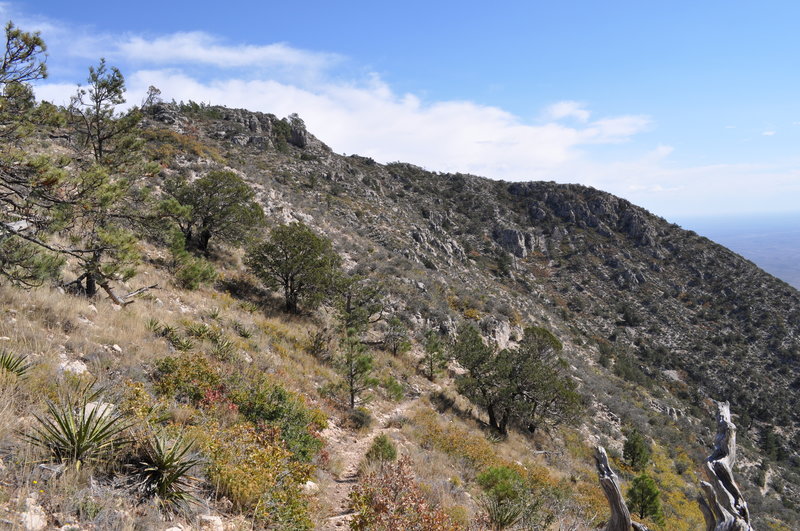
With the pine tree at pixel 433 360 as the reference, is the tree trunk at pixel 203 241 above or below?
above

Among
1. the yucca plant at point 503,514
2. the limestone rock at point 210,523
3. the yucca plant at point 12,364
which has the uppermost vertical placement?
the yucca plant at point 12,364

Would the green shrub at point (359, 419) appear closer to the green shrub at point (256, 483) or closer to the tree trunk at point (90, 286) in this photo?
the green shrub at point (256, 483)

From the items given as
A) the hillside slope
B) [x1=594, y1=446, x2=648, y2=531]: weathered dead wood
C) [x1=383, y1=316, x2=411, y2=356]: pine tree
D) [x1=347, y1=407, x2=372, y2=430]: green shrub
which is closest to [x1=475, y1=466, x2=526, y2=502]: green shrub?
the hillside slope

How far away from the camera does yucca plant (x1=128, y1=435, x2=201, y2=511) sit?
3766 millimetres

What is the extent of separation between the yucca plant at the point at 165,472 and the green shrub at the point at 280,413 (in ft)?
7.33

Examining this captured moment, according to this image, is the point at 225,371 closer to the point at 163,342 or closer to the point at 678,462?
the point at 163,342

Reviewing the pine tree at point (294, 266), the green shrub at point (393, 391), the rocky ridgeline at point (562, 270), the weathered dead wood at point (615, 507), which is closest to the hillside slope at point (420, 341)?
the green shrub at point (393, 391)

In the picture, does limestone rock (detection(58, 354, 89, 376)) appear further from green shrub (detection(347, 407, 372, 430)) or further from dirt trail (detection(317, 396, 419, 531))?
green shrub (detection(347, 407, 372, 430))

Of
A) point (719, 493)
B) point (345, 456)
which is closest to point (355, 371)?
point (345, 456)

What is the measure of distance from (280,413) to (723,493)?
669cm

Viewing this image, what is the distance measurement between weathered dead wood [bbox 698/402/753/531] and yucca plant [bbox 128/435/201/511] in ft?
18.1

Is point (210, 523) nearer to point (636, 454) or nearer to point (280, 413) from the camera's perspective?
point (280, 413)

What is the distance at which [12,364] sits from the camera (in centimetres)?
492

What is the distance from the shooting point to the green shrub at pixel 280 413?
6658mm
